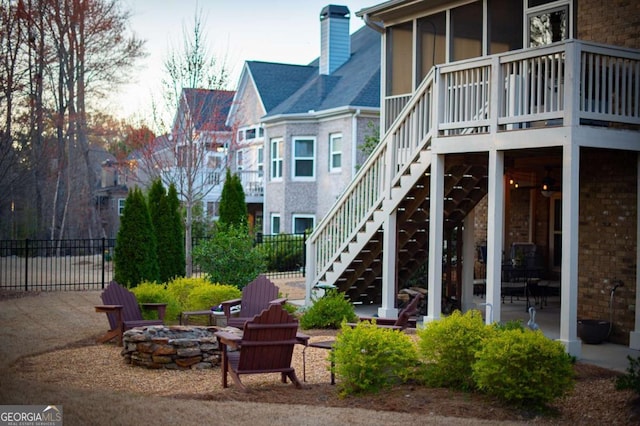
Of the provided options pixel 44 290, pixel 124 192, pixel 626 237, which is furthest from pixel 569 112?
pixel 124 192

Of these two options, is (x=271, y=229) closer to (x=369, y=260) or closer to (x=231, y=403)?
(x=369, y=260)

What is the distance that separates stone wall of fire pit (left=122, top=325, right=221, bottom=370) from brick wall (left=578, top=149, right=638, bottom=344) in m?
6.01

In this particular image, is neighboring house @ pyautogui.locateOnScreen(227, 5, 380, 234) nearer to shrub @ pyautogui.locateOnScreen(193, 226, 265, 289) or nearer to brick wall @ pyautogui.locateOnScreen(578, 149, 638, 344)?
shrub @ pyautogui.locateOnScreen(193, 226, 265, 289)

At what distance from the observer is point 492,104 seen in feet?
38.8

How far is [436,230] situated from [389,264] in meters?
1.65

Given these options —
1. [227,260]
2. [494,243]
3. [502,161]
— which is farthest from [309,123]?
[494,243]

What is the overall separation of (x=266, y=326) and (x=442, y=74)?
5.75 meters

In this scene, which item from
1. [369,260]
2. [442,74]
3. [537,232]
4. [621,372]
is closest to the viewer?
[621,372]

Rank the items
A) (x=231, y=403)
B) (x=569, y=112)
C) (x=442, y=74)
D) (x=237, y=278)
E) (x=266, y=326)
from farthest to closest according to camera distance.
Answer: (x=237, y=278)
(x=442, y=74)
(x=569, y=112)
(x=266, y=326)
(x=231, y=403)

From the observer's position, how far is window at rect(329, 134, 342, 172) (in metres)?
A: 28.5

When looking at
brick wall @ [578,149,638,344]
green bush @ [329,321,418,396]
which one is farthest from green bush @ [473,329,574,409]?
brick wall @ [578,149,638,344]

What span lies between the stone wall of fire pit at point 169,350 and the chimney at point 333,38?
22257 mm

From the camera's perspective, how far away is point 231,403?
318 inches

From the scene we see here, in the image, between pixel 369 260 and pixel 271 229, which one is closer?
pixel 369 260
